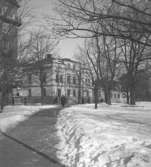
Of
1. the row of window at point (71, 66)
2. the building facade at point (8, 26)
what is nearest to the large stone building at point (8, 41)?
the building facade at point (8, 26)

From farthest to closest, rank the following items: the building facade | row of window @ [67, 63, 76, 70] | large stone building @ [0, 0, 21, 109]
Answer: row of window @ [67, 63, 76, 70] < the building facade < large stone building @ [0, 0, 21, 109]

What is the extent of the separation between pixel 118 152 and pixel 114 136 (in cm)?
169

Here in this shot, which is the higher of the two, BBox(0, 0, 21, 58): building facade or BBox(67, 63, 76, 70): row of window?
BBox(67, 63, 76, 70): row of window

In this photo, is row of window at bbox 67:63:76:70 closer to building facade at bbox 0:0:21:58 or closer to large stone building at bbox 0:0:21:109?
large stone building at bbox 0:0:21:109

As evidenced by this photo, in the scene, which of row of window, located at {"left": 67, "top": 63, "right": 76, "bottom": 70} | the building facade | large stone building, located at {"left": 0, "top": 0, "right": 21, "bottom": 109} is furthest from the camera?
row of window, located at {"left": 67, "top": 63, "right": 76, "bottom": 70}

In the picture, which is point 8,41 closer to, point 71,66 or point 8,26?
point 8,26

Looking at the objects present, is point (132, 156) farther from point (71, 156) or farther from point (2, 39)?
point (2, 39)

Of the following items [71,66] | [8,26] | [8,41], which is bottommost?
[8,41]

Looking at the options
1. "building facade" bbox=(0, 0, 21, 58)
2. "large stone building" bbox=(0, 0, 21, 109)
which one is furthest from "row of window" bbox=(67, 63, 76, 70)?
"building facade" bbox=(0, 0, 21, 58)

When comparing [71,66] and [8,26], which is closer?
[8,26]

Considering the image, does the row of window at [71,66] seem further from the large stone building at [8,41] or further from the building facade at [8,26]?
the building facade at [8,26]

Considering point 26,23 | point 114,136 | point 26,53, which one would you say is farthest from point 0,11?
point 114,136

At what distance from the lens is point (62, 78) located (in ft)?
244

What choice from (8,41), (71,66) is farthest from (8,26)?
(71,66)
